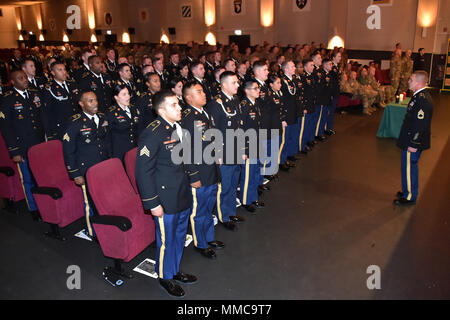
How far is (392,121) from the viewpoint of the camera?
6.89m

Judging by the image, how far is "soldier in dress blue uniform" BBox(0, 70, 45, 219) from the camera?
3.78 meters

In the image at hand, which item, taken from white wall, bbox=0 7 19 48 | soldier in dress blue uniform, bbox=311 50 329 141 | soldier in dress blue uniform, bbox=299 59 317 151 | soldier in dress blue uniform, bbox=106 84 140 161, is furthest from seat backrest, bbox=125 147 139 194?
white wall, bbox=0 7 19 48

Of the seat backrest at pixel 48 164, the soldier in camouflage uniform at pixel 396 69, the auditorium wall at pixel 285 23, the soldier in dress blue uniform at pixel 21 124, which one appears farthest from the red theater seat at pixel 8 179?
the auditorium wall at pixel 285 23

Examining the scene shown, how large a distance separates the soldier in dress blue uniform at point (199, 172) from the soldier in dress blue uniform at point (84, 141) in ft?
3.05

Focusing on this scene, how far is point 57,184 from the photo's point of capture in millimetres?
3596

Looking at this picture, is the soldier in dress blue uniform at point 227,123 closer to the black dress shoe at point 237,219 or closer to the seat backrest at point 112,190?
the black dress shoe at point 237,219

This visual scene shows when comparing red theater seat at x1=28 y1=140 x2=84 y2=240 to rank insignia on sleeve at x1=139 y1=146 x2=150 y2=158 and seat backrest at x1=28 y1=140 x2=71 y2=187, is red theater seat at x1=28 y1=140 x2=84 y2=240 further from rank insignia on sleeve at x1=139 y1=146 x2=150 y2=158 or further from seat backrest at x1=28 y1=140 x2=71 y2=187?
rank insignia on sleeve at x1=139 y1=146 x2=150 y2=158

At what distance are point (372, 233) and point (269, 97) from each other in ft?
6.92

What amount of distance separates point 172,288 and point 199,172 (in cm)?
95

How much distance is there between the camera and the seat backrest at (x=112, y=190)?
→ 2887mm

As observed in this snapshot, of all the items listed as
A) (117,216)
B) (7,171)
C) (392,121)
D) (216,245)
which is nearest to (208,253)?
(216,245)

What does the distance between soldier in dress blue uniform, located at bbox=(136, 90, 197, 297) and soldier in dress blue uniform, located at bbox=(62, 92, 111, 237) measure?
0.93m

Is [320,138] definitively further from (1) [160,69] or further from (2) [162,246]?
(2) [162,246]
